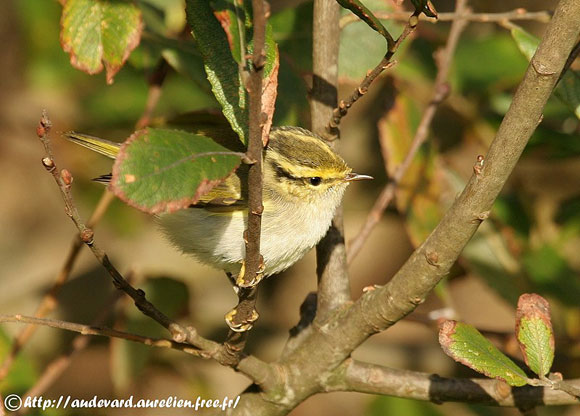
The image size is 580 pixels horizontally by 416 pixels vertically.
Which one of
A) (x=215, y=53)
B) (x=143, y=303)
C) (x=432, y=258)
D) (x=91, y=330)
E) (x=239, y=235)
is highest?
(x=215, y=53)

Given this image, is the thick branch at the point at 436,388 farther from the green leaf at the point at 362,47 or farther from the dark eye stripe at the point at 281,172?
the green leaf at the point at 362,47

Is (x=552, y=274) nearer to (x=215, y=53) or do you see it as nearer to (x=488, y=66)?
(x=488, y=66)

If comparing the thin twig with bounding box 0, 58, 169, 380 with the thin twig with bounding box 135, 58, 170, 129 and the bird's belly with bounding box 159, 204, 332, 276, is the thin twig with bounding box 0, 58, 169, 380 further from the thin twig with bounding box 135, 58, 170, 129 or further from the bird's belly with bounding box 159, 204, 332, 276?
the bird's belly with bounding box 159, 204, 332, 276

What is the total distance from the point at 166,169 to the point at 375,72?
0.52 meters

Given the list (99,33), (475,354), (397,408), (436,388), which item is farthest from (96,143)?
(397,408)

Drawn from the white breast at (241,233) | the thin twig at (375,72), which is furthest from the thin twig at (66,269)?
the thin twig at (375,72)

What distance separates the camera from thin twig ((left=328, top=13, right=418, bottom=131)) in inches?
58.4

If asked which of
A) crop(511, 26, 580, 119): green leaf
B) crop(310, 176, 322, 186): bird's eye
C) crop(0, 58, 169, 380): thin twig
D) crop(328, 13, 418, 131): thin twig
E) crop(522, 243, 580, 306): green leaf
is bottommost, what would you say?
crop(0, 58, 169, 380): thin twig

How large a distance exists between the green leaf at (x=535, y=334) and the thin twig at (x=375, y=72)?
0.60m

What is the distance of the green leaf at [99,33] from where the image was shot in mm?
1944

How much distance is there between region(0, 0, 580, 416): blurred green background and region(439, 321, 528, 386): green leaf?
931 mm

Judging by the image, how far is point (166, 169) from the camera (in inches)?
52.7

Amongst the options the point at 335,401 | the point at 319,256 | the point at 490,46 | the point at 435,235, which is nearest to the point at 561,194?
the point at 490,46

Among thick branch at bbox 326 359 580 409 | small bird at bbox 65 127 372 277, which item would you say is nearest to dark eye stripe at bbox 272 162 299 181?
small bird at bbox 65 127 372 277
